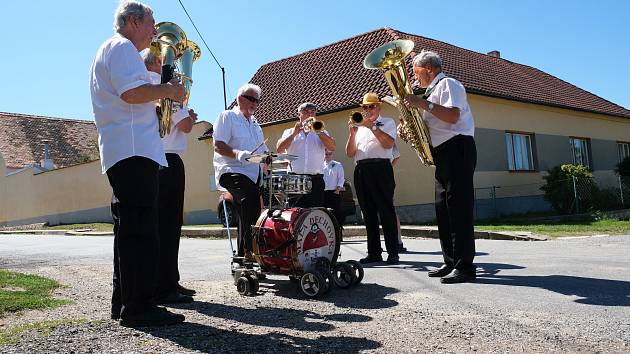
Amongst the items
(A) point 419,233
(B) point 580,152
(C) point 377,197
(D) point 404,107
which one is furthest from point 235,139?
(B) point 580,152

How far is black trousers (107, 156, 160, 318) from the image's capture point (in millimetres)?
3801

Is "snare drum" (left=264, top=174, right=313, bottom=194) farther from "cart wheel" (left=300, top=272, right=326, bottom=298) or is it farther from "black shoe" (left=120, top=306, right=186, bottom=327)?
"black shoe" (left=120, top=306, right=186, bottom=327)

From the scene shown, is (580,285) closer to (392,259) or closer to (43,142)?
(392,259)

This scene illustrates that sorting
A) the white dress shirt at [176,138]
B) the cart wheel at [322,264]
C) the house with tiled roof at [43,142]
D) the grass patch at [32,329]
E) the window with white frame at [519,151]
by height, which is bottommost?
the grass patch at [32,329]

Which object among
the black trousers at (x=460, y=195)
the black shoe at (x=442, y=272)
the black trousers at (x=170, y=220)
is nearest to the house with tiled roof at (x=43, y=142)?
the black trousers at (x=170, y=220)

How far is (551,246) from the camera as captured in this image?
8727 mm

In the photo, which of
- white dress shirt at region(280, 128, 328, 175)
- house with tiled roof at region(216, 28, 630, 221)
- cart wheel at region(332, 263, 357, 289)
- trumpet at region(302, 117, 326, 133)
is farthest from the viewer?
house with tiled roof at region(216, 28, 630, 221)

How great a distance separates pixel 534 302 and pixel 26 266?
23.5ft

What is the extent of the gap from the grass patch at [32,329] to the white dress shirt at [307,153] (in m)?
3.71

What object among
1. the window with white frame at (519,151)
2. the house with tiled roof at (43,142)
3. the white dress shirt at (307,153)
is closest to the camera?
the white dress shirt at (307,153)

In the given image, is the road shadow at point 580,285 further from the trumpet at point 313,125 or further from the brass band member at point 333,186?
the brass band member at point 333,186

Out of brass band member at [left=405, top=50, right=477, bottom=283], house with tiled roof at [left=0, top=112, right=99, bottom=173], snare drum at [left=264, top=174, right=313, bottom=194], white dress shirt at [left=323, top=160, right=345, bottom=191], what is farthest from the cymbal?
house with tiled roof at [left=0, top=112, right=99, bottom=173]

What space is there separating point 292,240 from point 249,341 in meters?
1.73

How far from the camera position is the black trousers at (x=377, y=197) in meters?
7.20
